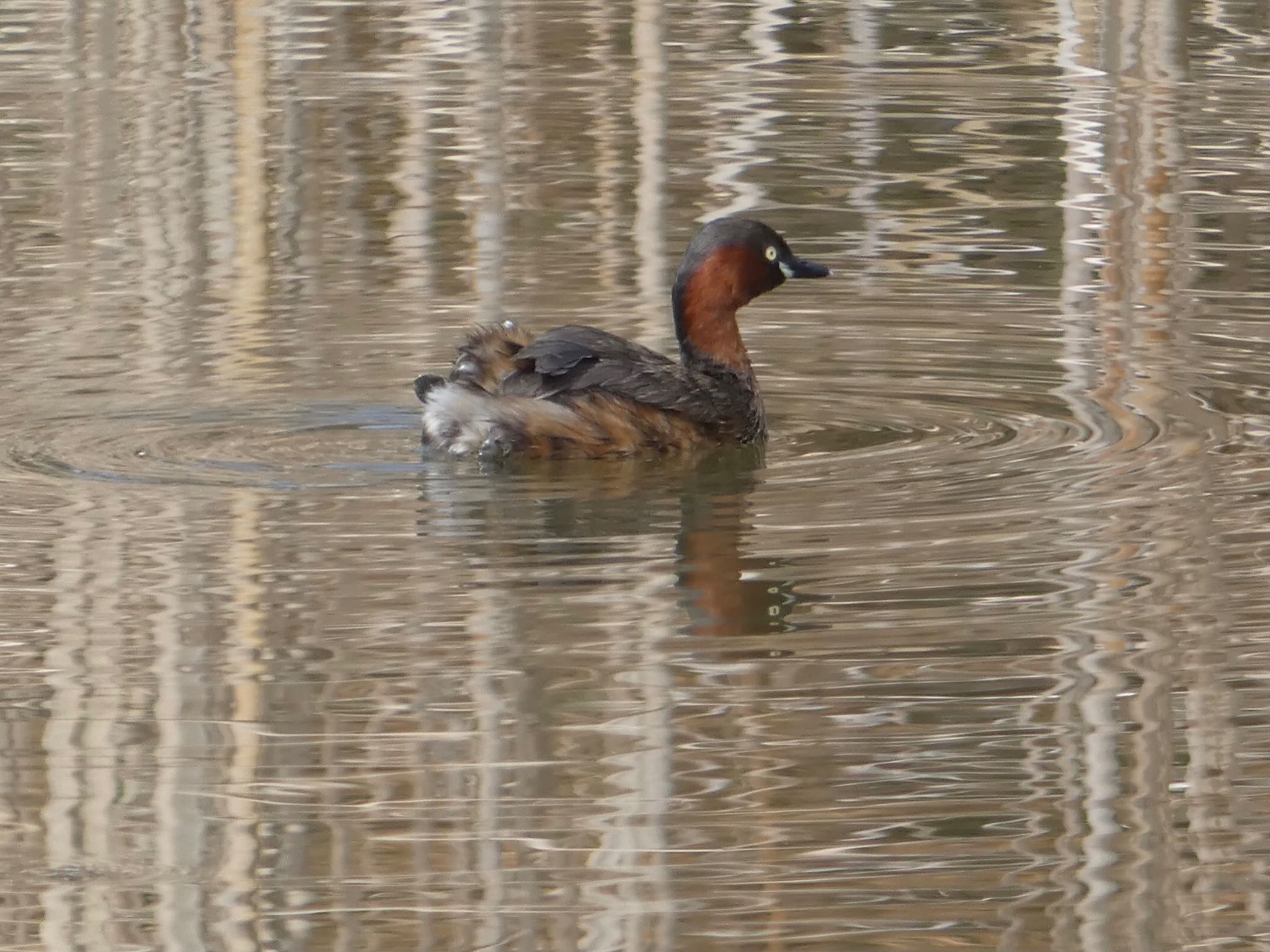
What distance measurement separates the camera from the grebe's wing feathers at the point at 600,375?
784 centimetres

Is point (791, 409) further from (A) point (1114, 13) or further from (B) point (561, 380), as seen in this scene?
(A) point (1114, 13)

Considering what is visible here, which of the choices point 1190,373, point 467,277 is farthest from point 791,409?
point 467,277

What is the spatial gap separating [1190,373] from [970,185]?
4507mm

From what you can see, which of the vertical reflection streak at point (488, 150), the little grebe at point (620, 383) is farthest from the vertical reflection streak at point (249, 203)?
the little grebe at point (620, 383)

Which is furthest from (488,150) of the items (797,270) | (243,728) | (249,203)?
(243,728)

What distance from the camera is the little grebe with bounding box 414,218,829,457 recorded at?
775cm

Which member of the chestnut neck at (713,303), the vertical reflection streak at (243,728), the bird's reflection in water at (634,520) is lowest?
the bird's reflection in water at (634,520)

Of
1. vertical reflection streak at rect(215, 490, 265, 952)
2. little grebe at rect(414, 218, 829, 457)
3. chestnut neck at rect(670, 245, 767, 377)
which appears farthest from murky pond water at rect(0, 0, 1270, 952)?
chestnut neck at rect(670, 245, 767, 377)

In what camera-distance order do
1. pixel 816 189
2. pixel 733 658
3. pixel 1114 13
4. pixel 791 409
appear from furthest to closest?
pixel 1114 13 → pixel 816 189 → pixel 791 409 → pixel 733 658

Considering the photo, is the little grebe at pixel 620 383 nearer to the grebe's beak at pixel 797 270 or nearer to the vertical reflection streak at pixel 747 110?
the grebe's beak at pixel 797 270

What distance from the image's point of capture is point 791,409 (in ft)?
28.5

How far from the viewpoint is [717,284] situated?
8.48 meters

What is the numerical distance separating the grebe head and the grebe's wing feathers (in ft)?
1.20

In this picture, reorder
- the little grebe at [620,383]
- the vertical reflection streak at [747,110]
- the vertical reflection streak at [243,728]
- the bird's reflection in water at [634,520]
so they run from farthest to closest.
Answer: the vertical reflection streak at [747,110] < the little grebe at [620,383] < the bird's reflection in water at [634,520] < the vertical reflection streak at [243,728]
